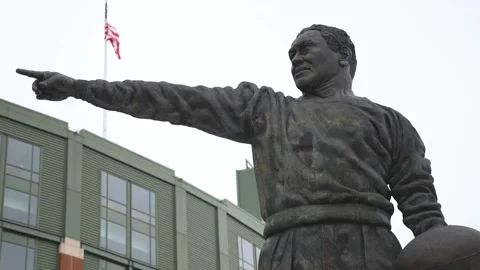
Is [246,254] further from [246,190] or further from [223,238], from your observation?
[246,190]

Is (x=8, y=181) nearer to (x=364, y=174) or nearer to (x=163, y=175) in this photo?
(x=163, y=175)

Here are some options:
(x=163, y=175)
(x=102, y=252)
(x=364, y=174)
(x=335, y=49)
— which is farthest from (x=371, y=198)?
(x=163, y=175)

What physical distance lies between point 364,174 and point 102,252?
42586mm

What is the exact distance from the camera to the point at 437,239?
5461mm

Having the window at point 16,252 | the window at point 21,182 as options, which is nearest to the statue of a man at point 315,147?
the window at point 16,252

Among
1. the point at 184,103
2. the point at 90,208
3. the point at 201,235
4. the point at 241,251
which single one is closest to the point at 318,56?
the point at 184,103

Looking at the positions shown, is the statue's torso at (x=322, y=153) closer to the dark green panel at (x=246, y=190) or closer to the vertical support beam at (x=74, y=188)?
the vertical support beam at (x=74, y=188)

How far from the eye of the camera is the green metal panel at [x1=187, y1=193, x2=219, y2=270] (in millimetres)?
53812

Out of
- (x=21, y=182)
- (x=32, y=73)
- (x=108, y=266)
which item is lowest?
(x=32, y=73)

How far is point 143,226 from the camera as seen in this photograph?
167ft

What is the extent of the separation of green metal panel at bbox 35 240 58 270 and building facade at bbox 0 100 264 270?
0.04 m

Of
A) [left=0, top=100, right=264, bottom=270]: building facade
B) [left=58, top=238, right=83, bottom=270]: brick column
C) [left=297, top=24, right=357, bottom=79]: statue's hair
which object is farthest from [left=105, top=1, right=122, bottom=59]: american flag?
[left=297, top=24, right=357, bottom=79]: statue's hair

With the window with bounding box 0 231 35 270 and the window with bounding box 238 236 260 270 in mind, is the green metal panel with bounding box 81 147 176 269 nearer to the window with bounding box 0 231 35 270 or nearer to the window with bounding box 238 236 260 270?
the window with bounding box 0 231 35 270

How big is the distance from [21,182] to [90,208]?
396 centimetres
